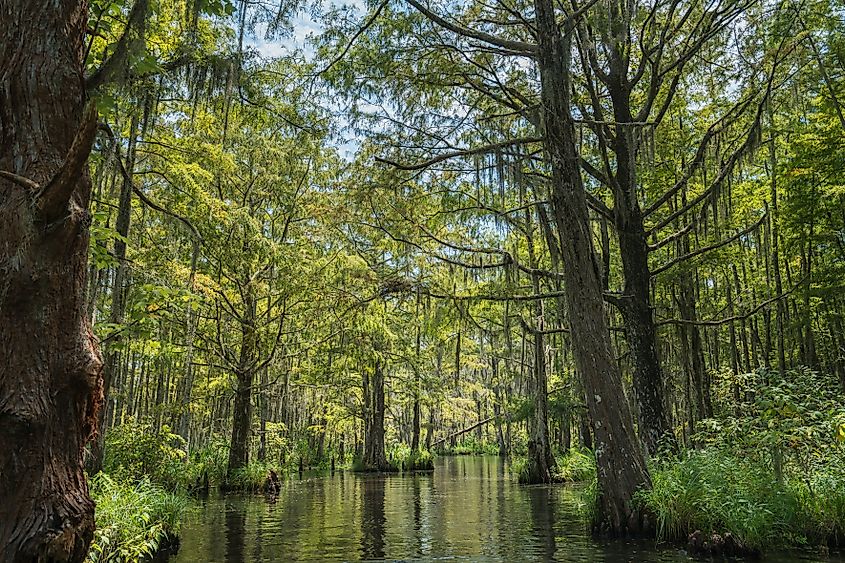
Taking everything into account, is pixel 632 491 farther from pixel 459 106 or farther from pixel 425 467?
pixel 425 467

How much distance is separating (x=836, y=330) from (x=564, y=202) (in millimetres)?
18368

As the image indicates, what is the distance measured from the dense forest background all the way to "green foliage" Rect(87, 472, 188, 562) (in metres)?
1.41

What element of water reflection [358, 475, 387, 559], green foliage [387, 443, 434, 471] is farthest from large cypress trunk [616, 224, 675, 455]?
green foliage [387, 443, 434, 471]

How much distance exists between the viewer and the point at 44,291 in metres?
2.97

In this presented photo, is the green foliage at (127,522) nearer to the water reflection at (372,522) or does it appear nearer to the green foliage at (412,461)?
the water reflection at (372,522)

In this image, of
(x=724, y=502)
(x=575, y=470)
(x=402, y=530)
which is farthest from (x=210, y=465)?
(x=724, y=502)

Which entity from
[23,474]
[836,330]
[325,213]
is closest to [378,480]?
[325,213]

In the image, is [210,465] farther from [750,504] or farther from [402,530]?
[750,504]

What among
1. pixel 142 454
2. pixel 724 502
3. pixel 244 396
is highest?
pixel 244 396

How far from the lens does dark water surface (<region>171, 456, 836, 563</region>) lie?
300 inches

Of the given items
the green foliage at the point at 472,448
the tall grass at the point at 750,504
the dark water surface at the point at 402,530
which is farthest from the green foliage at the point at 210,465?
the green foliage at the point at 472,448

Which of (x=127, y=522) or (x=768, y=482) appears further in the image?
(x=768, y=482)

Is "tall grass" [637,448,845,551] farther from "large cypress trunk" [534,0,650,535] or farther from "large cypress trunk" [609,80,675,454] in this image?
"large cypress trunk" [609,80,675,454]

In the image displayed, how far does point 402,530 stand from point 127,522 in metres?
4.91
